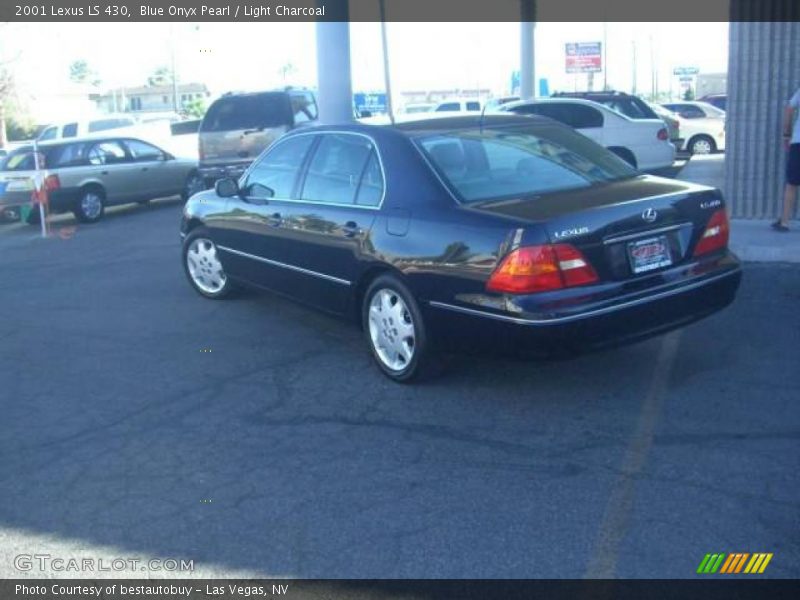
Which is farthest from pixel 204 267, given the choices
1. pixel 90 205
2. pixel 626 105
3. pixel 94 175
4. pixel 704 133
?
pixel 704 133

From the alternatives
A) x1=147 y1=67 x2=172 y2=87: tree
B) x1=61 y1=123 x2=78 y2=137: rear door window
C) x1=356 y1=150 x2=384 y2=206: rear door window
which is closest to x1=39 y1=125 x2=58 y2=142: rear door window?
x1=61 y1=123 x2=78 y2=137: rear door window

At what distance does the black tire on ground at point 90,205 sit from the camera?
55.6 feet

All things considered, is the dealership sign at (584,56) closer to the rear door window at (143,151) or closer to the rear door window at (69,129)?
the rear door window at (69,129)

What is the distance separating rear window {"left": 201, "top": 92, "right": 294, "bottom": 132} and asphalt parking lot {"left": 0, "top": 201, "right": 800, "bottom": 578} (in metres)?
9.29

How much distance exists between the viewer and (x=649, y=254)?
5.56 meters

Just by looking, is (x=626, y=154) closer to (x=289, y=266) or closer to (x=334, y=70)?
(x=334, y=70)

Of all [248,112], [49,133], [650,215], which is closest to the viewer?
[650,215]

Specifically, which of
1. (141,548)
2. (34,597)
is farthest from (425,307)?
(34,597)

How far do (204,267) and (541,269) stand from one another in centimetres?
435

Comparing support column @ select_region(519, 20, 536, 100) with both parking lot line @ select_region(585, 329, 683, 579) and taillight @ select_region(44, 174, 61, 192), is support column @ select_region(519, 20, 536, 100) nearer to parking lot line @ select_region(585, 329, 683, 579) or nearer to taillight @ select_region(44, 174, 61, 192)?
taillight @ select_region(44, 174, 61, 192)

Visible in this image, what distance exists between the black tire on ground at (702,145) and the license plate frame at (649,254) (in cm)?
1868

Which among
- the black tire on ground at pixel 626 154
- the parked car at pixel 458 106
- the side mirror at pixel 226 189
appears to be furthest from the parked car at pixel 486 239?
the parked car at pixel 458 106

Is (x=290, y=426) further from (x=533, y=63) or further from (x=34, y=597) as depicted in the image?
(x=533, y=63)

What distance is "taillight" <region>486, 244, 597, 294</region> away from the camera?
520 centimetres
